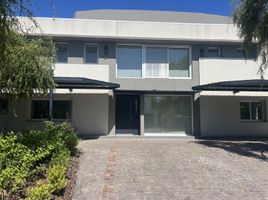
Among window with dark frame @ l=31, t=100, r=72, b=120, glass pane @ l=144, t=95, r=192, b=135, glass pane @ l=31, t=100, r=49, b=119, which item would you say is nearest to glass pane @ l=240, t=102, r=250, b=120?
glass pane @ l=144, t=95, r=192, b=135

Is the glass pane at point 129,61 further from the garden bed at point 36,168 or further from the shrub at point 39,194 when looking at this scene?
the shrub at point 39,194

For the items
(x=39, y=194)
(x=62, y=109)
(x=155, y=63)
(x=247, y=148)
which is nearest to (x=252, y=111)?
(x=247, y=148)

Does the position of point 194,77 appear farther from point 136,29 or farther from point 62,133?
point 62,133

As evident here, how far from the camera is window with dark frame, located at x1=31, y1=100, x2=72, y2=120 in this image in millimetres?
17891

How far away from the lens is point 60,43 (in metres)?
18.1

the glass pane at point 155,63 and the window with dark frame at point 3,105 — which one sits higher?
the glass pane at point 155,63

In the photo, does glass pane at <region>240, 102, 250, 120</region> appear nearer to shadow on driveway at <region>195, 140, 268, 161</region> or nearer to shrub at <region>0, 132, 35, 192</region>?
shadow on driveway at <region>195, 140, 268, 161</region>

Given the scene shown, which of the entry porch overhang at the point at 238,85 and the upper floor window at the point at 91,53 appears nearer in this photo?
the entry porch overhang at the point at 238,85

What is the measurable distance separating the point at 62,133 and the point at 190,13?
1758 cm

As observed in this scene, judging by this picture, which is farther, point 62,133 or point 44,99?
point 44,99

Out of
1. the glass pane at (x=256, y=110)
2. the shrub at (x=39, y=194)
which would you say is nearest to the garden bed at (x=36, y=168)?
the shrub at (x=39, y=194)

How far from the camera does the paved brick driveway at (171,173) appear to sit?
8.38 m

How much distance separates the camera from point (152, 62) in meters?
18.2

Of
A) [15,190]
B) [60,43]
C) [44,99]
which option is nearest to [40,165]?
[15,190]
